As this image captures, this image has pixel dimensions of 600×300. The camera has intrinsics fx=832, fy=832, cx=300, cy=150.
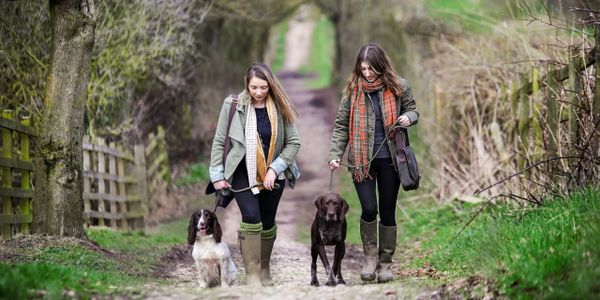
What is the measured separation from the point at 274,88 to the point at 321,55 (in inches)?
2115

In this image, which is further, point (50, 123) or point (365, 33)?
point (365, 33)

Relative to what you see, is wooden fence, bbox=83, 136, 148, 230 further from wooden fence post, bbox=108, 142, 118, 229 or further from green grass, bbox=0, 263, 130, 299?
green grass, bbox=0, 263, 130, 299

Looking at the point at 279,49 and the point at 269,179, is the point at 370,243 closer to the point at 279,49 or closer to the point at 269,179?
the point at 269,179

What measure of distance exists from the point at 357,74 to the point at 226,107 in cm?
125

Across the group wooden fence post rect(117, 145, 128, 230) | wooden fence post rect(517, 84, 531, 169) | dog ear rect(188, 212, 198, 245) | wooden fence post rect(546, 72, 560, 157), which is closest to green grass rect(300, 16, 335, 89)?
wooden fence post rect(117, 145, 128, 230)

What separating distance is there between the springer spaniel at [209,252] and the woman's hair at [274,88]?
114cm

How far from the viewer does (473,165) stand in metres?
13.4

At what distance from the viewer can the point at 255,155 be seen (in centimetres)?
744

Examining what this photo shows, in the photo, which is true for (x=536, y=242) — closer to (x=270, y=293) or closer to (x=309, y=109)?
(x=270, y=293)

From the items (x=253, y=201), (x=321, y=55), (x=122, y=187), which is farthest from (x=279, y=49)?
(x=253, y=201)

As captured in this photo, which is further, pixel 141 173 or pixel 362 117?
pixel 141 173

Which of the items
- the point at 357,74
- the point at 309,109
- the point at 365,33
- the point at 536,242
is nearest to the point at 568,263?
the point at 536,242

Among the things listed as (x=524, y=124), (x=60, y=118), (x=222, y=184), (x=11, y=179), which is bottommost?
(x=222, y=184)

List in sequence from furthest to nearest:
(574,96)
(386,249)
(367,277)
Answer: (574,96), (386,249), (367,277)
